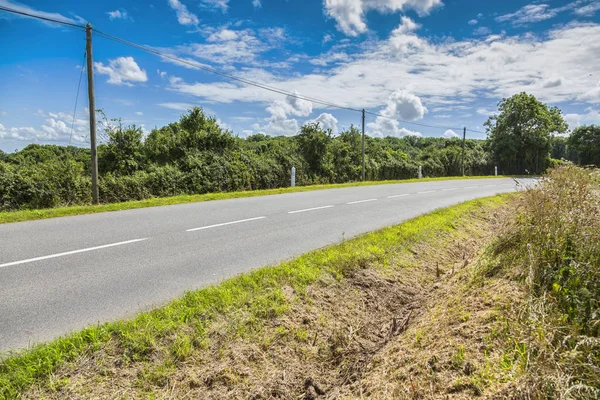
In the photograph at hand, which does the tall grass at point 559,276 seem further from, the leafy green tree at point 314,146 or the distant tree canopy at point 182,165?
the leafy green tree at point 314,146

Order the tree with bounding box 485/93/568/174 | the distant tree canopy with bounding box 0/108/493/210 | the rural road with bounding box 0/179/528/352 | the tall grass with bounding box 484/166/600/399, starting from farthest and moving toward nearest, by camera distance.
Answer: the tree with bounding box 485/93/568/174, the distant tree canopy with bounding box 0/108/493/210, the rural road with bounding box 0/179/528/352, the tall grass with bounding box 484/166/600/399

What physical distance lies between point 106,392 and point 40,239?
4893 mm

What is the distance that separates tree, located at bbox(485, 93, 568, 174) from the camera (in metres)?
44.9

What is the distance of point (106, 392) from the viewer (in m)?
2.61

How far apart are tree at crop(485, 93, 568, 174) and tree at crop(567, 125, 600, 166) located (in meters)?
5.80

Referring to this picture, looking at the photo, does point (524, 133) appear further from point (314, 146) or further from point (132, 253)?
point (132, 253)

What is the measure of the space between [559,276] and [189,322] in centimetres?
403

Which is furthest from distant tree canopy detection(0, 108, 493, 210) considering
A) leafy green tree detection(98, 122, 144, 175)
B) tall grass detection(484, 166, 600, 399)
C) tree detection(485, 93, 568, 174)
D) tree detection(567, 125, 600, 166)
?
tree detection(567, 125, 600, 166)

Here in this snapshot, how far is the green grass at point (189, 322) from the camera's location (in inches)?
107

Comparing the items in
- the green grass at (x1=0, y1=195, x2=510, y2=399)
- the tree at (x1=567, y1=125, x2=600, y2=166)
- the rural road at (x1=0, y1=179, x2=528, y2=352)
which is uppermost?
the tree at (x1=567, y1=125, x2=600, y2=166)

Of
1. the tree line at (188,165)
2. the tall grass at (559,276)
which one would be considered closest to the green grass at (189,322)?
the tall grass at (559,276)

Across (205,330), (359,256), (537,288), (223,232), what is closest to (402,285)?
(359,256)

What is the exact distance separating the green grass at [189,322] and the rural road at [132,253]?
1.20ft

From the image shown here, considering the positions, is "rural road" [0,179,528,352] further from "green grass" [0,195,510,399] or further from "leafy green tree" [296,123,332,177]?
"leafy green tree" [296,123,332,177]
